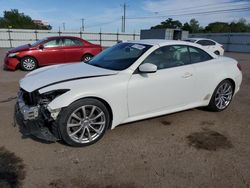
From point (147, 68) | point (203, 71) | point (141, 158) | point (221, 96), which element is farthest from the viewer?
point (221, 96)

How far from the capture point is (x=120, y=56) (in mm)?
4289

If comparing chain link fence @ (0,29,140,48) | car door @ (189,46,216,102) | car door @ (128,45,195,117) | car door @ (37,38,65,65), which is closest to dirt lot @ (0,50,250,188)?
car door @ (128,45,195,117)

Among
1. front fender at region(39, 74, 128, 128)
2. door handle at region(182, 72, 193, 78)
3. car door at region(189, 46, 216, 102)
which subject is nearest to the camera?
front fender at region(39, 74, 128, 128)

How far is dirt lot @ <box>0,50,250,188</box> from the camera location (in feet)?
9.00

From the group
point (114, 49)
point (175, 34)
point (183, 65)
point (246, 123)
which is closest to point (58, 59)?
point (114, 49)

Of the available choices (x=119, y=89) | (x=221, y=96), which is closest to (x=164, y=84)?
(x=119, y=89)

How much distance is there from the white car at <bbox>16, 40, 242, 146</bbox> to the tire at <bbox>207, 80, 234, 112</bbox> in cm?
2

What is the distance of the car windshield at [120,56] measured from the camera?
3.92m

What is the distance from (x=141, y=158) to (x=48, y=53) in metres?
8.25

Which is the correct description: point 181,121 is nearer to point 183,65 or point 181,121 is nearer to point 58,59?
point 183,65

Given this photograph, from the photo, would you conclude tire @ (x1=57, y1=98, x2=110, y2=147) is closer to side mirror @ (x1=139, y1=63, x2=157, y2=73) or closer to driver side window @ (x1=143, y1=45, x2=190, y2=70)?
side mirror @ (x1=139, y1=63, x2=157, y2=73)

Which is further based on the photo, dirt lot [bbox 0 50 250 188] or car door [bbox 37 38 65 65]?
car door [bbox 37 38 65 65]

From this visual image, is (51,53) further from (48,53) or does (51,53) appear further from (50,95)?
(50,95)

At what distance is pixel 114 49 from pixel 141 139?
1.92 m
